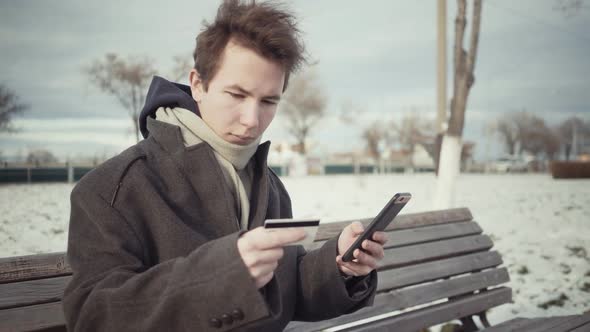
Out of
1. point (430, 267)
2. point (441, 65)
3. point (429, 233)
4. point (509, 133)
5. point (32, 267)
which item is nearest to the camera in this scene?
point (32, 267)

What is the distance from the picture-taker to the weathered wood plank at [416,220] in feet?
8.57

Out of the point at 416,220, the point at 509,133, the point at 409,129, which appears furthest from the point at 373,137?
the point at 416,220

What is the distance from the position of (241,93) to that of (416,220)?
203 centimetres

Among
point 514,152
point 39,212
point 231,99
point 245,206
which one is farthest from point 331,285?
point 514,152

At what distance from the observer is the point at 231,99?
1.49 meters

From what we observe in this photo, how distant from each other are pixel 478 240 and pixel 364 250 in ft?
6.68

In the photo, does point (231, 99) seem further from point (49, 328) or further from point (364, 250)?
point (49, 328)

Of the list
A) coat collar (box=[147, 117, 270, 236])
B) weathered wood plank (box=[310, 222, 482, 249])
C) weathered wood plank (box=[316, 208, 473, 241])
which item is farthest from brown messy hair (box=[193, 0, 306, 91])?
weathered wood plank (box=[310, 222, 482, 249])

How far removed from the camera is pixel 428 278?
2939 millimetres

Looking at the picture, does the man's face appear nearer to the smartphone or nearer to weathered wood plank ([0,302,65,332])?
the smartphone

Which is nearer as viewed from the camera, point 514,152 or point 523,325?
point 523,325

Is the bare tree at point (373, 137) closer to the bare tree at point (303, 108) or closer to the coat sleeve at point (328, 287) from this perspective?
the bare tree at point (303, 108)

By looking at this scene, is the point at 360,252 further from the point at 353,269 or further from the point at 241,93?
the point at 241,93

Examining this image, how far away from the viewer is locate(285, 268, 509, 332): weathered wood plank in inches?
98.0
